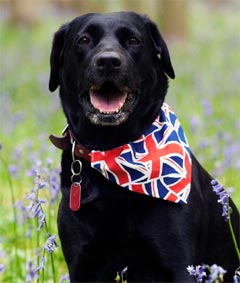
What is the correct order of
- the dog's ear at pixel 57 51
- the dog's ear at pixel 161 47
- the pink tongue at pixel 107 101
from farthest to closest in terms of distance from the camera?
the dog's ear at pixel 57 51
the dog's ear at pixel 161 47
the pink tongue at pixel 107 101

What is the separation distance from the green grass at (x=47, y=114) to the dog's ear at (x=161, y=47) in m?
0.90

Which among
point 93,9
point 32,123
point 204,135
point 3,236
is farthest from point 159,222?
point 93,9

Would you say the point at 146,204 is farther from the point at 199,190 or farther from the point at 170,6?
the point at 170,6

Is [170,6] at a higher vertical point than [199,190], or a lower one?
higher

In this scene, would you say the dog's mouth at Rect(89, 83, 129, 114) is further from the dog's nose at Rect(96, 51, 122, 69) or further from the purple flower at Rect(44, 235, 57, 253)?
the purple flower at Rect(44, 235, 57, 253)

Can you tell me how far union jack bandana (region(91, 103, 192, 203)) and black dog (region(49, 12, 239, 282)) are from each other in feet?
0.04

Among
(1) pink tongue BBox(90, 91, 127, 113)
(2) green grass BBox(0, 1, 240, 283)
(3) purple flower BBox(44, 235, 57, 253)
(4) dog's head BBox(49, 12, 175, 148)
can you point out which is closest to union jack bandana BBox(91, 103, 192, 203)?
(4) dog's head BBox(49, 12, 175, 148)

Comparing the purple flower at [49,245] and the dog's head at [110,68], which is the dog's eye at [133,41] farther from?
the purple flower at [49,245]

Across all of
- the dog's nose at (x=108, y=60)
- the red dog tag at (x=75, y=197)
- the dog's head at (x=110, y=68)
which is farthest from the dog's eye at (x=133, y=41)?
the red dog tag at (x=75, y=197)

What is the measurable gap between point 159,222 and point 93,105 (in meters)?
0.71

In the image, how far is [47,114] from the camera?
33.5 feet

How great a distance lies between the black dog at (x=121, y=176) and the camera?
398cm

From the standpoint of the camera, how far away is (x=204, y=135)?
8438mm

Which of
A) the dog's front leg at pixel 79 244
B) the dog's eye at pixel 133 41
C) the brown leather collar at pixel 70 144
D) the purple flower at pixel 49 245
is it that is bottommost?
the dog's front leg at pixel 79 244
